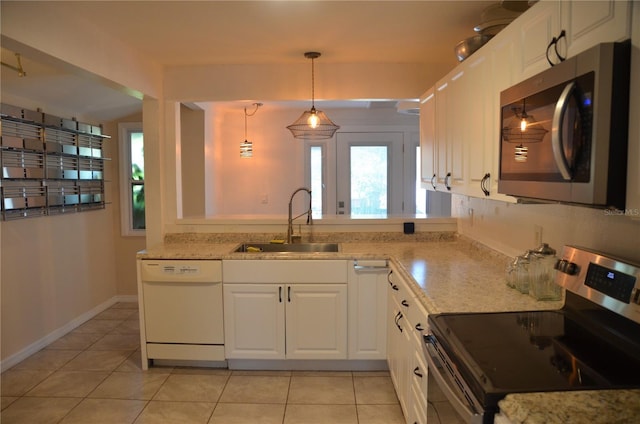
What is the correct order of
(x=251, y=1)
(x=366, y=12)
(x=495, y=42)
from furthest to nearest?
(x=366, y=12) → (x=251, y=1) → (x=495, y=42)

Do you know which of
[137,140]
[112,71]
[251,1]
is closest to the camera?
[251,1]

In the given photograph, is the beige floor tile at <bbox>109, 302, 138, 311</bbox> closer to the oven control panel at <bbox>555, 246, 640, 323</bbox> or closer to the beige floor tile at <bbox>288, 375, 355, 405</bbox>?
the beige floor tile at <bbox>288, 375, 355, 405</bbox>

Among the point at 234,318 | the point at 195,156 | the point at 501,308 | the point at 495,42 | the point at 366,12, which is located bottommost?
the point at 234,318

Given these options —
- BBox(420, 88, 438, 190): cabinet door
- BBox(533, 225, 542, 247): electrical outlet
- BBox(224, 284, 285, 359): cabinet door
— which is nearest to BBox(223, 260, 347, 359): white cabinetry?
BBox(224, 284, 285, 359): cabinet door

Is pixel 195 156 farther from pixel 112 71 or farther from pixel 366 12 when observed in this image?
pixel 366 12

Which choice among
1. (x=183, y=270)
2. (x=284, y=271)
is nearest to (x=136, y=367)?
(x=183, y=270)

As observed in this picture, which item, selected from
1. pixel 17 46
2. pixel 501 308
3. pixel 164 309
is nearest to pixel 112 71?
pixel 17 46

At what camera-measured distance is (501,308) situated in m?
1.71

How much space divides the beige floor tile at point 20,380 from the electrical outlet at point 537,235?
10.7 ft

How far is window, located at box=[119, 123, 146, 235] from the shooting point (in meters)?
4.55

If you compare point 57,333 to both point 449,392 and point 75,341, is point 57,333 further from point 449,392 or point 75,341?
point 449,392

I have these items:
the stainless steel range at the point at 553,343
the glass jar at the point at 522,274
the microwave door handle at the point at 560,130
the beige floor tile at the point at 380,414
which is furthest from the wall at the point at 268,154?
the microwave door handle at the point at 560,130

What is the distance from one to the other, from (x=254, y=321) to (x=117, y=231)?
245 centimetres

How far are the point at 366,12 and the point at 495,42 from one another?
0.79m
